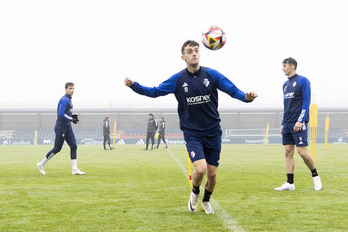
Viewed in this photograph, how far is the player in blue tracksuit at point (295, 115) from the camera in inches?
304

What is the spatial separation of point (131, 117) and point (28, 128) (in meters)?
14.0

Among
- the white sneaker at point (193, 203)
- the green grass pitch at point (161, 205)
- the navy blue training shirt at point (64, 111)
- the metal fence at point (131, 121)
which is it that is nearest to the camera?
the green grass pitch at point (161, 205)

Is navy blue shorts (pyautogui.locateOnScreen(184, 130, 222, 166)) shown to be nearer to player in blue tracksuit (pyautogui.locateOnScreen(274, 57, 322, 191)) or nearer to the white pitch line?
the white pitch line

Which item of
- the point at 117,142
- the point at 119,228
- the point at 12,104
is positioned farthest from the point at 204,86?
the point at 12,104

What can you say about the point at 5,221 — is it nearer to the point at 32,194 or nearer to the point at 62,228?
the point at 62,228

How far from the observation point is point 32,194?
7652mm

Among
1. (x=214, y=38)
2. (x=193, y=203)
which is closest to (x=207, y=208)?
(x=193, y=203)

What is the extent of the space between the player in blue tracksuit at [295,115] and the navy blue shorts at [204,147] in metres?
2.48

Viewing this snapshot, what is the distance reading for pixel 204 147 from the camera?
5770mm

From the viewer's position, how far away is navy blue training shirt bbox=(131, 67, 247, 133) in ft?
18.6

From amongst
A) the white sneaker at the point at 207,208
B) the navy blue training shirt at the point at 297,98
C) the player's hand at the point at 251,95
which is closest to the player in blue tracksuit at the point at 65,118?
the navy blue training shirt at the point at 297,98

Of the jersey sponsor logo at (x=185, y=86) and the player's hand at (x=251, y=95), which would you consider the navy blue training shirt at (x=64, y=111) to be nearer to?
the jersey sponsor logo at (x=185, y=86)

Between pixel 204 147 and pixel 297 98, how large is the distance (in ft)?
9.74

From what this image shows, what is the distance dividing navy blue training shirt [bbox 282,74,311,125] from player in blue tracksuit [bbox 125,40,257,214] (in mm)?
2575
